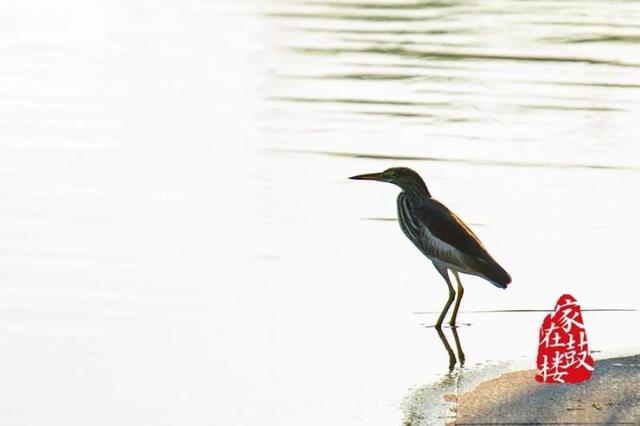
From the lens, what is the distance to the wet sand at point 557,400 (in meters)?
7.40

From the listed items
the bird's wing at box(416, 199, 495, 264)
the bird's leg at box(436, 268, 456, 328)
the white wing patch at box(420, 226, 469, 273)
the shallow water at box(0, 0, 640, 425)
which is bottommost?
the shallow water at box(0, 0, 640, 425)

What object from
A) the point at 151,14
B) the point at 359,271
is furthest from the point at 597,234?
the point at 151,14

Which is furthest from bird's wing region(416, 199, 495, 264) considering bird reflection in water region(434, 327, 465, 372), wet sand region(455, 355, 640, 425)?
wet sand region(455, 355, 640, 425)

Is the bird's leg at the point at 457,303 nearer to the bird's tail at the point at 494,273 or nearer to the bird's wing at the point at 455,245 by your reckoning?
the bird's wing at the point at 455,245

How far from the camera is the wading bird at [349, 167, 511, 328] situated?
9.89 meters

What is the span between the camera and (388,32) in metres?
24.1

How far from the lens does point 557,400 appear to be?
7.64m

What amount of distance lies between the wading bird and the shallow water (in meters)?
0.32

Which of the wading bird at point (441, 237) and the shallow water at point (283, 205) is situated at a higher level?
the wading bird at point (441, 237)

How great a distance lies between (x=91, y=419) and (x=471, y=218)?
5.55 m

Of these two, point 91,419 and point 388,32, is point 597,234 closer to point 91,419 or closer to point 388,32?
point 91,419

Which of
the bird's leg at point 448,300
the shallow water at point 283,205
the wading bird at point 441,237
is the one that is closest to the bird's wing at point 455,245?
the wading bird at point 441,237

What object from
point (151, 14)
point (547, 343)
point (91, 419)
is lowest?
point (151, 14)

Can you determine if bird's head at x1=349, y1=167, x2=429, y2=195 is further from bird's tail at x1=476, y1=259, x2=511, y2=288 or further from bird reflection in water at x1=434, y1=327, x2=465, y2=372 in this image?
bird reflection in water at x1=434, y1=327, x2=465, y2=372
